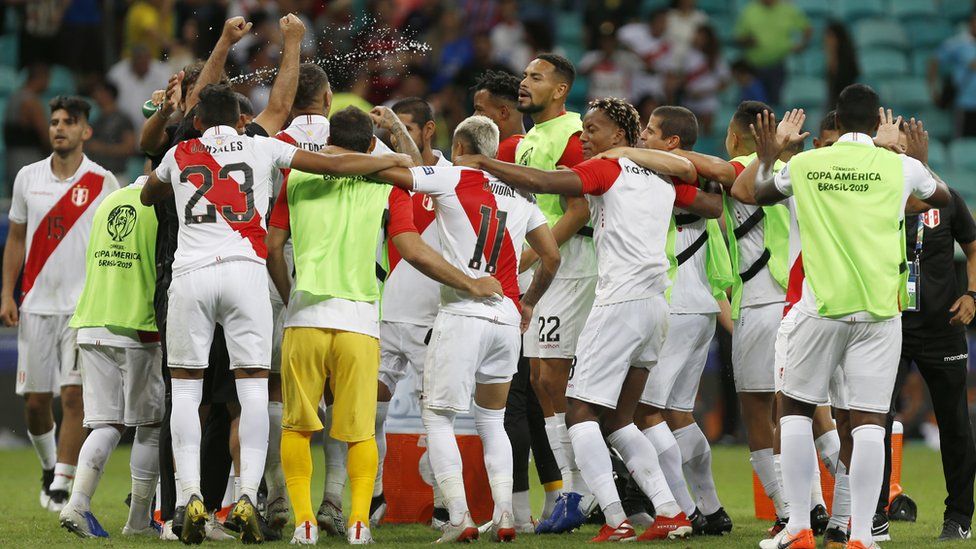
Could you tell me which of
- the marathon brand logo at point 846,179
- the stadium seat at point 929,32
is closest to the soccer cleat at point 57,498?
the marathon brand logo at point 846,179

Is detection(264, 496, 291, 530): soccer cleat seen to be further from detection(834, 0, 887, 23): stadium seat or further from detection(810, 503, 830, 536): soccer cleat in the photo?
detection(834, 0, 887, 23): stadium seat

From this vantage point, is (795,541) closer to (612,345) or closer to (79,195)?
(612,345)

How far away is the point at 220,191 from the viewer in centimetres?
747

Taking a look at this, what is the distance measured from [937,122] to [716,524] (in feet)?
41.7

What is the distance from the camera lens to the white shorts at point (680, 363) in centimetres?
834

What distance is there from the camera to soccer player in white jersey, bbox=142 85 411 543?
7348mm

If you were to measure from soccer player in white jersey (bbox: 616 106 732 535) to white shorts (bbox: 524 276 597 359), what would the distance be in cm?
58

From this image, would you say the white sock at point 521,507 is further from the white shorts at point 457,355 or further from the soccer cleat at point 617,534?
the white shorts at point 457,355

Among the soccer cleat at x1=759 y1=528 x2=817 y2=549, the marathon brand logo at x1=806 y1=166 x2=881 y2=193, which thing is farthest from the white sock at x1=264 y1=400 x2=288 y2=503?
the marathon brand logo at x1=806 y1=166 x2=881 y2=193

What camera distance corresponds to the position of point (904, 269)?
7.13m

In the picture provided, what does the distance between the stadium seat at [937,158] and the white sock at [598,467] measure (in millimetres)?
11945

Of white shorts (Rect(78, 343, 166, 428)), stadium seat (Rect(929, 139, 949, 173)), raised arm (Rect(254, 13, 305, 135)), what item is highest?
stadium seat (Rect(929, 139, 949, 173))

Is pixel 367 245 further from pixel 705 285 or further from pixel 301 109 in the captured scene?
pixel 705 285

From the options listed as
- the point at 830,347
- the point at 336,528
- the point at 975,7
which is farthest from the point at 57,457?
the point at 975,7
